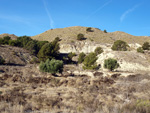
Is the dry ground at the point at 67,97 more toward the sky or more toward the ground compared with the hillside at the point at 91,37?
more toward the ground

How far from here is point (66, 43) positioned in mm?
62344

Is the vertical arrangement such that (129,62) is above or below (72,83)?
above

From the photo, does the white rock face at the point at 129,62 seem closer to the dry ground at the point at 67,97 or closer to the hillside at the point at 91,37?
the dry ground at the point at 67,97

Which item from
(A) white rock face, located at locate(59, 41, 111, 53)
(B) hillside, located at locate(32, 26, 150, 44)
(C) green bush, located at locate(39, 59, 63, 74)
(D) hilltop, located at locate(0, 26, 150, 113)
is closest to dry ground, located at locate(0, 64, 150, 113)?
(D) hilltop, located at locate(0, 26, 150, 113)

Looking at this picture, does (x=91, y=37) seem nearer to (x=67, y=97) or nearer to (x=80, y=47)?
(x=80, y=47)

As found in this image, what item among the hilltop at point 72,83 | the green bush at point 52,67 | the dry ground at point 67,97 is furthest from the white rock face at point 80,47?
the dry ground at point 67,97

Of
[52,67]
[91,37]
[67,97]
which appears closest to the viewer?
[67,97]

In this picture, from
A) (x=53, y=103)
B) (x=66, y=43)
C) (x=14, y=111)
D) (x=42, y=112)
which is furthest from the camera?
(x=66, y=43)

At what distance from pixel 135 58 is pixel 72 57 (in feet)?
78.7

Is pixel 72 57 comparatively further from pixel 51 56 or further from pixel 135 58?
pixel 135 58

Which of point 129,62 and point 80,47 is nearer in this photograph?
point 129,62

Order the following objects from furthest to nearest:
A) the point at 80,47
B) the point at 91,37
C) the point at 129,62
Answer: the point at 91,37
the point at 80,47
the point at 129,62

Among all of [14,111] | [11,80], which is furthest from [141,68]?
[14,111]

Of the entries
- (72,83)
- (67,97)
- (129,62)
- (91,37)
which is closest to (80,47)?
(91,37)
